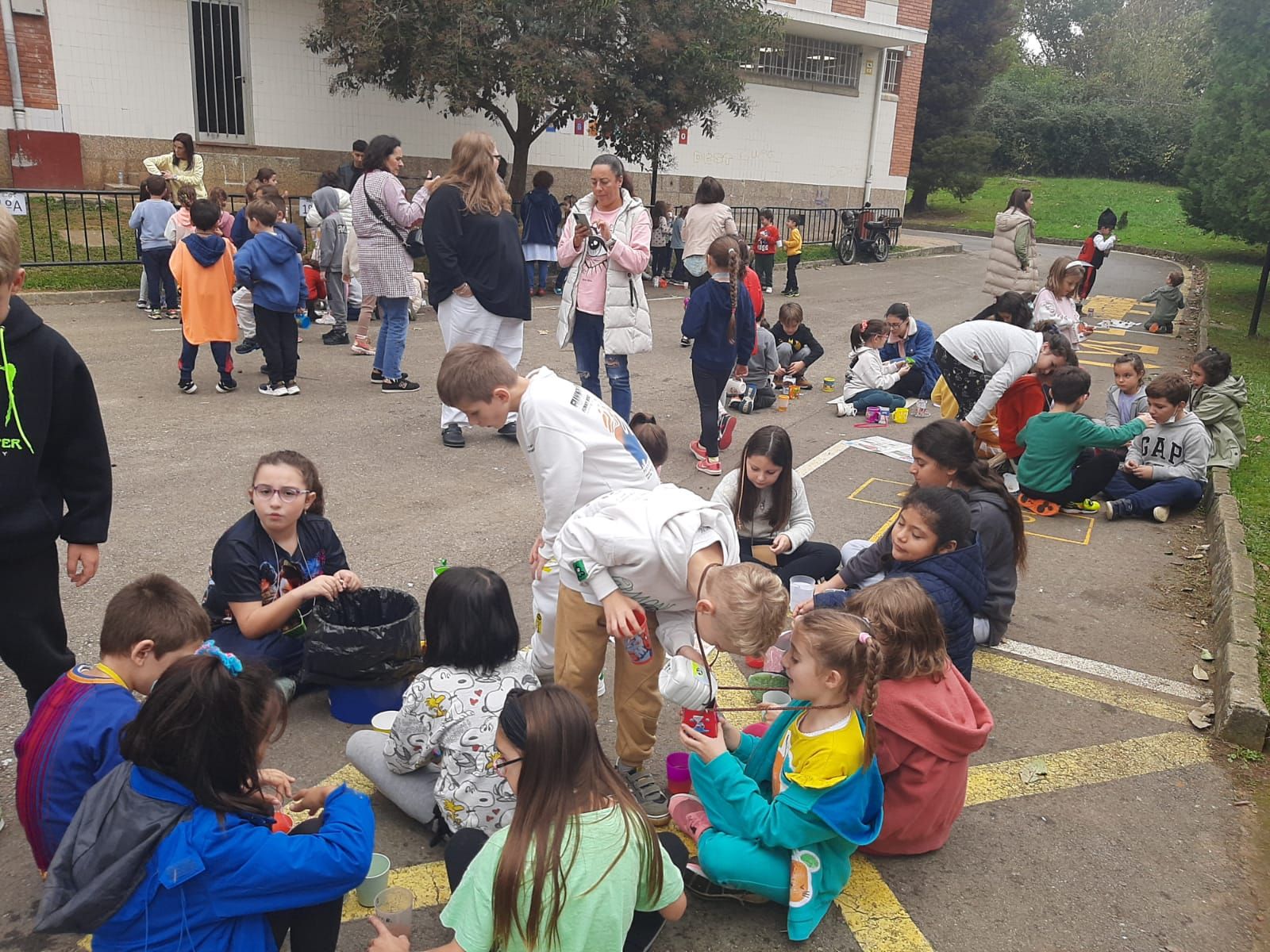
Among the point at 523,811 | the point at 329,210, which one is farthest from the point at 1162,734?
the point at 329,210

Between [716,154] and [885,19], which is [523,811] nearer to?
[716,154]

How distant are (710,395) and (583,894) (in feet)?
17.7

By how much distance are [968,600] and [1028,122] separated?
4544cm

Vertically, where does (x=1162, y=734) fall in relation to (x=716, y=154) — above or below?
below

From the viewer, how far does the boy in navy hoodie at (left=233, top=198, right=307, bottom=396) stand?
324 inches

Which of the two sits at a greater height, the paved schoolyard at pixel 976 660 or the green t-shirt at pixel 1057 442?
the green t-shirt at pixel 1057 442

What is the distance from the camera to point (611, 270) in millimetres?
7363

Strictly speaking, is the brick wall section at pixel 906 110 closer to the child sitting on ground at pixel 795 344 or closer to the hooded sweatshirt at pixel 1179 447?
the child sitting on ground at pixel 795 344

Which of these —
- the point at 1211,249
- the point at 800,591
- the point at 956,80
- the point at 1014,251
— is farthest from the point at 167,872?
the point at 956,80

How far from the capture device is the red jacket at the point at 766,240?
1569cm

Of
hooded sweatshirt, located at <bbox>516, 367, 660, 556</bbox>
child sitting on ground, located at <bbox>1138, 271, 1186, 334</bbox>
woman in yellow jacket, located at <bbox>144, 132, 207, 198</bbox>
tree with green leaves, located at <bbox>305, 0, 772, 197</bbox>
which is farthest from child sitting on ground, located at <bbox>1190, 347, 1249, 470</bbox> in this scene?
woman in yellow jacket, located at <bbox>144, 132, 207, 198</bbox>

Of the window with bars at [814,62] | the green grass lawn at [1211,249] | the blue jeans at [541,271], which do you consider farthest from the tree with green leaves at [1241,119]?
the window with bars at [814,62]

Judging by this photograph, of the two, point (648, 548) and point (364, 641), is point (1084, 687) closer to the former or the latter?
point (648, 548)

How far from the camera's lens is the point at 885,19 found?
2931 centimetres
